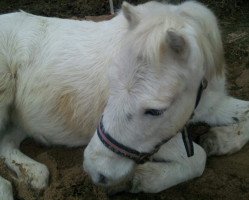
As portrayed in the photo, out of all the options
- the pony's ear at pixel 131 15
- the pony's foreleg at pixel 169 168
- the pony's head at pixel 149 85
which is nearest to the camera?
the pony's head at pixel 149 85

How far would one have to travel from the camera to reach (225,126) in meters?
4.43

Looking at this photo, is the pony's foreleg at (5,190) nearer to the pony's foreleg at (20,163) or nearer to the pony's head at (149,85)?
the pony's foreleg at (20,163)

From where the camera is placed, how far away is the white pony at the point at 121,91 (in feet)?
10.1

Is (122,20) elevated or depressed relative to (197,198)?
elevated

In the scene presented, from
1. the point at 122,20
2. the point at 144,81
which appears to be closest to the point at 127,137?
the point at 144,81

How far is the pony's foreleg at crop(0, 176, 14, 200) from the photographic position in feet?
13.3

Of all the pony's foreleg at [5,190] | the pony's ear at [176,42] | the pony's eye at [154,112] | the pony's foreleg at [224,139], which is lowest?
the pony's foreleg at [5,190]

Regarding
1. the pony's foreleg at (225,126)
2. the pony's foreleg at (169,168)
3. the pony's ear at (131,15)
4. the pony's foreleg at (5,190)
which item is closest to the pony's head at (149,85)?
the pony's ear at (131,15)

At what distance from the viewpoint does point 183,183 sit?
4.01 metres

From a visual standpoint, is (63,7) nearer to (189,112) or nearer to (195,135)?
(195,135)

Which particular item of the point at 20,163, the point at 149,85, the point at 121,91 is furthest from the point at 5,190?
the point at 149,85

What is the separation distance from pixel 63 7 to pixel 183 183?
14.2 feet

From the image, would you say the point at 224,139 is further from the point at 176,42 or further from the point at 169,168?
the point at 176,42

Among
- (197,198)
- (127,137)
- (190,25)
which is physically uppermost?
(190,25)
